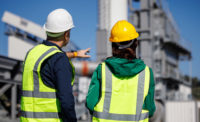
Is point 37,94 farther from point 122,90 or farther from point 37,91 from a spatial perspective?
point 122,90

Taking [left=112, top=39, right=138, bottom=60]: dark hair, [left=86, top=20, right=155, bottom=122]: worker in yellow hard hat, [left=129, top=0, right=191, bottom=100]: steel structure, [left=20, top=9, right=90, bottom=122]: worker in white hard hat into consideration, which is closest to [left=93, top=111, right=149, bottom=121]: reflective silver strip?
[left=86, top=20, right=155, bottom=122]: worker in yellow hard hat

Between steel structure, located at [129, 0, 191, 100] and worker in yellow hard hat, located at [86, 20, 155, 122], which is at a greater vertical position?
steel structure, located at [129, 0, 191, 100]

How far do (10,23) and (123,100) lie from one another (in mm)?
19835

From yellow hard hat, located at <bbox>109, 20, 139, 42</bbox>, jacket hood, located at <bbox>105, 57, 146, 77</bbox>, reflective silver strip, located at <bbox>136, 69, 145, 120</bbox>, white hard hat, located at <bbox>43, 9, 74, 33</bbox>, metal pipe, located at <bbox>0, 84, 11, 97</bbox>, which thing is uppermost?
white hard hat, located at <bbox>43, 9, 74, 33</bbox>

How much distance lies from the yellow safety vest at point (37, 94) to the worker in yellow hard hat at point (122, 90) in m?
0.36

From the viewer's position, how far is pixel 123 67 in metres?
2.27

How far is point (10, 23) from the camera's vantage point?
66.0ft

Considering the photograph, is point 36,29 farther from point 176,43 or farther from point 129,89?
point 129,89

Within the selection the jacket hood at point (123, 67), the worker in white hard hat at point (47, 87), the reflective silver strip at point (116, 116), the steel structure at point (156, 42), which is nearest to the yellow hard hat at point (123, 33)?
the jacket hood at point (123, 67)

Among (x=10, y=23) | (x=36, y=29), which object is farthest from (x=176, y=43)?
(x=10, y=23)

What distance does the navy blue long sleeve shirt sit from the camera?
212 cm

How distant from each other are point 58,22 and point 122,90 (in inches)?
38.6

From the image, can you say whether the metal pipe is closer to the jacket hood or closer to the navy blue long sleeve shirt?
the navy blue long sleeve shirt

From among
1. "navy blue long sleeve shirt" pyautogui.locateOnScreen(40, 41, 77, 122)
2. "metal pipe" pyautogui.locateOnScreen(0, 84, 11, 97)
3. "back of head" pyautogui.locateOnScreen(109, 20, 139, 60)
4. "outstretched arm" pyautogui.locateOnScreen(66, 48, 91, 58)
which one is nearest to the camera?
"navy blue long sleeve shirt" pyautogui.locateOnScreen(40, 41, 77, 122)
